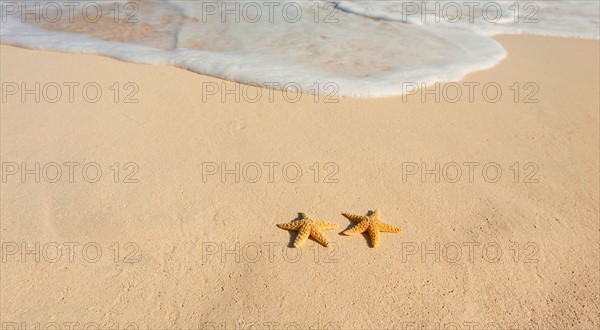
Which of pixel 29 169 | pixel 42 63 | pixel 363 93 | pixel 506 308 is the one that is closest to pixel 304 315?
pixel 506 308

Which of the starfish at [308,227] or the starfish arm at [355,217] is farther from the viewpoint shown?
the starfish arm at [355,217]

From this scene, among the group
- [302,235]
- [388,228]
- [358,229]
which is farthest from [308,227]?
[388,228]

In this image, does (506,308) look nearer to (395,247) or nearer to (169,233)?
(395,247)

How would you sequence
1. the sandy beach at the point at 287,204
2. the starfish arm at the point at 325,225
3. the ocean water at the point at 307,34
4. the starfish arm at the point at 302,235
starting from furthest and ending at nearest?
the ocean water at the point at 307,34 → the starfish arm at the point at 325,225 → the starfish arm at the point at 302,235 → the sandy beach at the point at 287,204

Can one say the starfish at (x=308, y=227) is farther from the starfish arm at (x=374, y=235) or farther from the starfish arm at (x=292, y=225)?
the starfish arm at (x=374, y=235)

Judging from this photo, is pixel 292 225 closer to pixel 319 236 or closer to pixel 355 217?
pixel 319 236

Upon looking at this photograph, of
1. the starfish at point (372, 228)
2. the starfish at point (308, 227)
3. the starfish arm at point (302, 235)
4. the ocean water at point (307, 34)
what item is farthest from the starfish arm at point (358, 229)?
the ocean water at point (307, 34)
